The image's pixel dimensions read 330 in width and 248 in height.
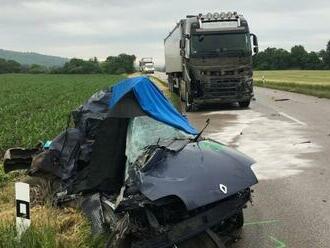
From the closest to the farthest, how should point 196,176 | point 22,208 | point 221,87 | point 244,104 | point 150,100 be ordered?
point 196,176 < point 22,208 < point 150,100 < point 221,87 < point 244,104

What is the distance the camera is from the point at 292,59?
11106 cm

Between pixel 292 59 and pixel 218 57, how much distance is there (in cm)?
9135

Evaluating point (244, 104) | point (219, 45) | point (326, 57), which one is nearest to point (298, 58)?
point (326, 57)

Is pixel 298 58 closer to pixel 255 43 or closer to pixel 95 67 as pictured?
pixel 95 67

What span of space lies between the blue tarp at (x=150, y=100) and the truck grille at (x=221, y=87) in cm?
1615

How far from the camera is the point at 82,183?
684 centimetres

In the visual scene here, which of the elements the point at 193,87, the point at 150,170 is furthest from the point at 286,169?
the point at 193,87

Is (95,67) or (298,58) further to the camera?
(95,67)

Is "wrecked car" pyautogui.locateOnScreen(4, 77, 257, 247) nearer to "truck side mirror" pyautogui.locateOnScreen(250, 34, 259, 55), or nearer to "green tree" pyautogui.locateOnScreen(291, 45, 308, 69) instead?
"truck side mirror" pyautogui.locateOnScreen(250, 34, 259, 55)

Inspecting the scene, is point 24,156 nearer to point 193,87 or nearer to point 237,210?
point 237,210

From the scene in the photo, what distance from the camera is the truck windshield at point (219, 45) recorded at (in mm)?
22562

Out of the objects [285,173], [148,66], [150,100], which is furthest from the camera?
[148,66]

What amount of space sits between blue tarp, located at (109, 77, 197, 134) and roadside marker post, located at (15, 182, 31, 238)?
1331mm

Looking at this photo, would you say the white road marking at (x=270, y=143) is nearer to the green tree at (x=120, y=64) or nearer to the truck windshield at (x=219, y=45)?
the truck windshield at (x=219, y=45)
